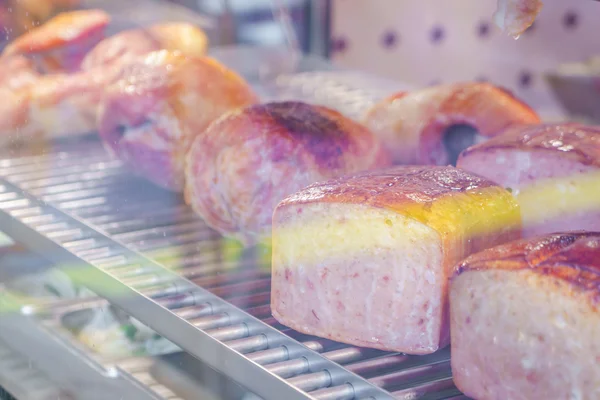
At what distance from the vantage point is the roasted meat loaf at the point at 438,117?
177cm

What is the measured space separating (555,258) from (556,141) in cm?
48

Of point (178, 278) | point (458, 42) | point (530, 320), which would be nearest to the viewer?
point (530, 320)

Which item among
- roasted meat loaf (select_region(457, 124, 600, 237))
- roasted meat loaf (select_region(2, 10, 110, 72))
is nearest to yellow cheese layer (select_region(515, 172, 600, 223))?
roasted meat loaf (select_region(457, 124, 600, 237))

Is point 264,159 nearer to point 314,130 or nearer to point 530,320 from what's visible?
point 314,130

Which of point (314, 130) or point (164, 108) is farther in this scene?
point (164, 108)

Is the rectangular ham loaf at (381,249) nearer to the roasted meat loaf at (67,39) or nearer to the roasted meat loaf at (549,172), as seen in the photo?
the roasted meat loaf at (549,172)

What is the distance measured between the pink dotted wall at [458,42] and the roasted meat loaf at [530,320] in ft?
8.31

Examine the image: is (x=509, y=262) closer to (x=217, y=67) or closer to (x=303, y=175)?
(x=303, y=175)

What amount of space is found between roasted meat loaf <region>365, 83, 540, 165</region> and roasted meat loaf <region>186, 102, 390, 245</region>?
193mm

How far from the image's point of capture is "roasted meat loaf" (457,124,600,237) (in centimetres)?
138

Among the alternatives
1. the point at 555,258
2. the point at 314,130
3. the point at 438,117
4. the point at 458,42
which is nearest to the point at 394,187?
the point at 555,258

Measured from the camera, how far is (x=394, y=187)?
1.24 meters

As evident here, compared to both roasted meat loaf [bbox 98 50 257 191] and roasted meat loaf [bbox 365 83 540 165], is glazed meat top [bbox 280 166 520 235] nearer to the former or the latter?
roasted meat loaf [bbox 365 83 540 165]

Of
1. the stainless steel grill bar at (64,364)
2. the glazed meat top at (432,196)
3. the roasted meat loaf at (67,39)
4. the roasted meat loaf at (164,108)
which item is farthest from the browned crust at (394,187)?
the roasted meat loaf at (67,39)
